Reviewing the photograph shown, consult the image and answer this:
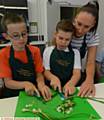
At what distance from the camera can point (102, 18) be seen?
2477 mm

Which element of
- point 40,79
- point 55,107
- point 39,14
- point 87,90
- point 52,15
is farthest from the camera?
point 39,14

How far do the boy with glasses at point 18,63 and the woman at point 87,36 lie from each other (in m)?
0.26

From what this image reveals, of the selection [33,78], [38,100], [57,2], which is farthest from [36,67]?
[57,2]

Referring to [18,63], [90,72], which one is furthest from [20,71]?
[90,72]

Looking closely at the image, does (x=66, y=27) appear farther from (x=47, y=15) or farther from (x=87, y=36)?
(x=47, y=15)

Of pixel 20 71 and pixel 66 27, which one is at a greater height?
pixel 66 27

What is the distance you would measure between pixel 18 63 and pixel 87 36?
501 millimetres

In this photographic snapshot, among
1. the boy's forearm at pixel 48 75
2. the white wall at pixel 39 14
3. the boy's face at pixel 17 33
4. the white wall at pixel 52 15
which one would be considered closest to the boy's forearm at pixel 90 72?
the boy's forearm at pixel 48 75

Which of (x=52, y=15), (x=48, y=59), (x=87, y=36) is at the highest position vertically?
(x=52, y=15)

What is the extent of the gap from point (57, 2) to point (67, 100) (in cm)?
173

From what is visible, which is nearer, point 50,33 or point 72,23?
point 72,23

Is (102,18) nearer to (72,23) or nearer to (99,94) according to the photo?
(72,23)

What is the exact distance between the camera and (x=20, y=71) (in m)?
1.03

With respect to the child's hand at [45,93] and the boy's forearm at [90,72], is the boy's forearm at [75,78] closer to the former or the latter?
the boy's forearm at [90,72]
